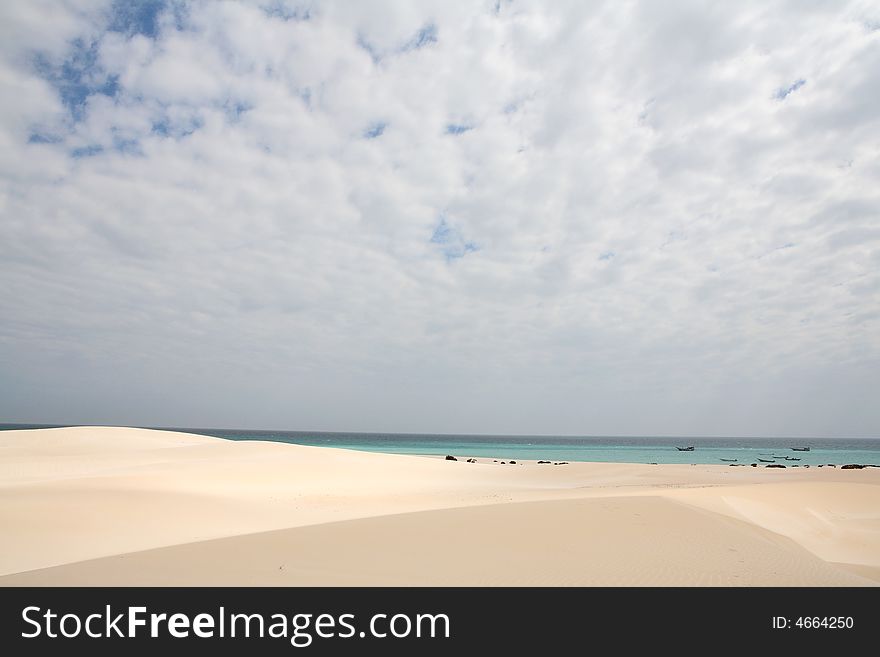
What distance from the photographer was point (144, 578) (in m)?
6.80

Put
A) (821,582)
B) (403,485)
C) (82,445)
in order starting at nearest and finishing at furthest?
(821,582)
(403,485)
(82,445)

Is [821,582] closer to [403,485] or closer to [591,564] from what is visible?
[591,564]

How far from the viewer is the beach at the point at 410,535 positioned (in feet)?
23.8

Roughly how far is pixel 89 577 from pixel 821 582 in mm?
9761

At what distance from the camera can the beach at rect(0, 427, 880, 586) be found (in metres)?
7.25

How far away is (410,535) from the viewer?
9.56 meters

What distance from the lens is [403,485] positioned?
2311 centimetres
